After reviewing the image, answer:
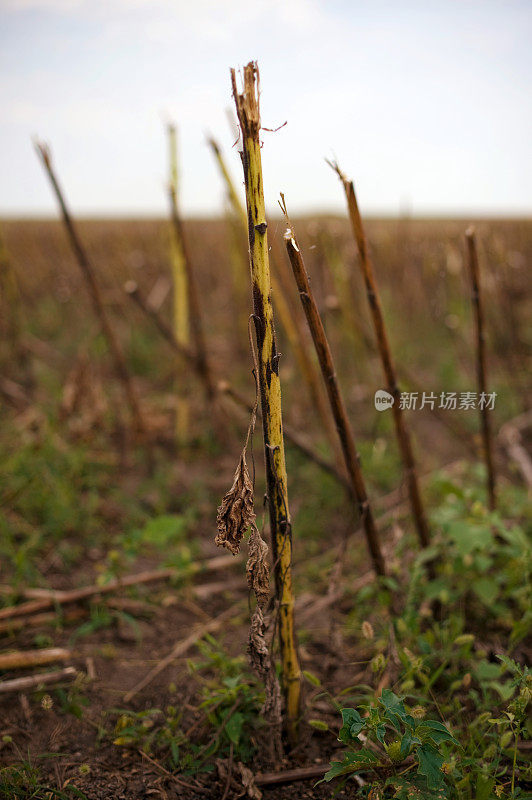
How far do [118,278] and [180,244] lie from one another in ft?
9.92

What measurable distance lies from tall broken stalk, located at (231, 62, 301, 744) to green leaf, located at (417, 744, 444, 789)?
33cm

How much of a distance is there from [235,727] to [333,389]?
0.86m

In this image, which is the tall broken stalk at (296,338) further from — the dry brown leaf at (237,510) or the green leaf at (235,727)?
the dry brown leaf at (237,510)

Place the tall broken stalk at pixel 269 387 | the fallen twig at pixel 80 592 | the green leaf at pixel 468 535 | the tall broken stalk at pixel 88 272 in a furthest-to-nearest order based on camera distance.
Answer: the tall broken stalk at pixel 88 272 < the fallen twig at pixel 80 592 < the green leaf at pixel 468 535 < the tall broken stalk at pixel 269 387

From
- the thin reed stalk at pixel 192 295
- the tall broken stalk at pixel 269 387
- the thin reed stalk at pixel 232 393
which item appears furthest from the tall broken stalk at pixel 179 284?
the tall broken stalk at pixel 269 387

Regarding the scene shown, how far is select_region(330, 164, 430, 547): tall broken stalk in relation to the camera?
1361 mm

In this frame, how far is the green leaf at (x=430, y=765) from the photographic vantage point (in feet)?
3.16

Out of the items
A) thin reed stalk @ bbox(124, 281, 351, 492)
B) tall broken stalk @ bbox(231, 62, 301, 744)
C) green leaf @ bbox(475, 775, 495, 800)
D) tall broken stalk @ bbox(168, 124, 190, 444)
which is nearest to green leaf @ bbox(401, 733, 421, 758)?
green leaf @ bbox(475, 775, 495, 800)

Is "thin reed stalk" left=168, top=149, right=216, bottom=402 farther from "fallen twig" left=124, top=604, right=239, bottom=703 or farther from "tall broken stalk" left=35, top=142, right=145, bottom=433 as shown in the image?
"fallen twig" left=124, top=604, right=239, bottom=703

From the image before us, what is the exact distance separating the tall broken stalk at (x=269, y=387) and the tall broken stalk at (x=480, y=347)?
3.18ft

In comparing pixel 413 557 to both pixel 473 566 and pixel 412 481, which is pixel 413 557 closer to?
pixel 473 566

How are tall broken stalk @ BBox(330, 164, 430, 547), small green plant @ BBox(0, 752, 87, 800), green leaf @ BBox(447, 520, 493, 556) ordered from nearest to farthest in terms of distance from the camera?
small green plant @ BBox(0, 752, 87, 800) → tall broken stalk @ BBox(330, 164, 430, 547) → green leaf @ BBox(447, 520, 493, 556)

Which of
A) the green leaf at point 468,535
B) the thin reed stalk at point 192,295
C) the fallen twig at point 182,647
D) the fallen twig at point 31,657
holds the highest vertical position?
the thin reed stalk at point 192,295

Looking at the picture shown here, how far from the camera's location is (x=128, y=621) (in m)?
1.83
